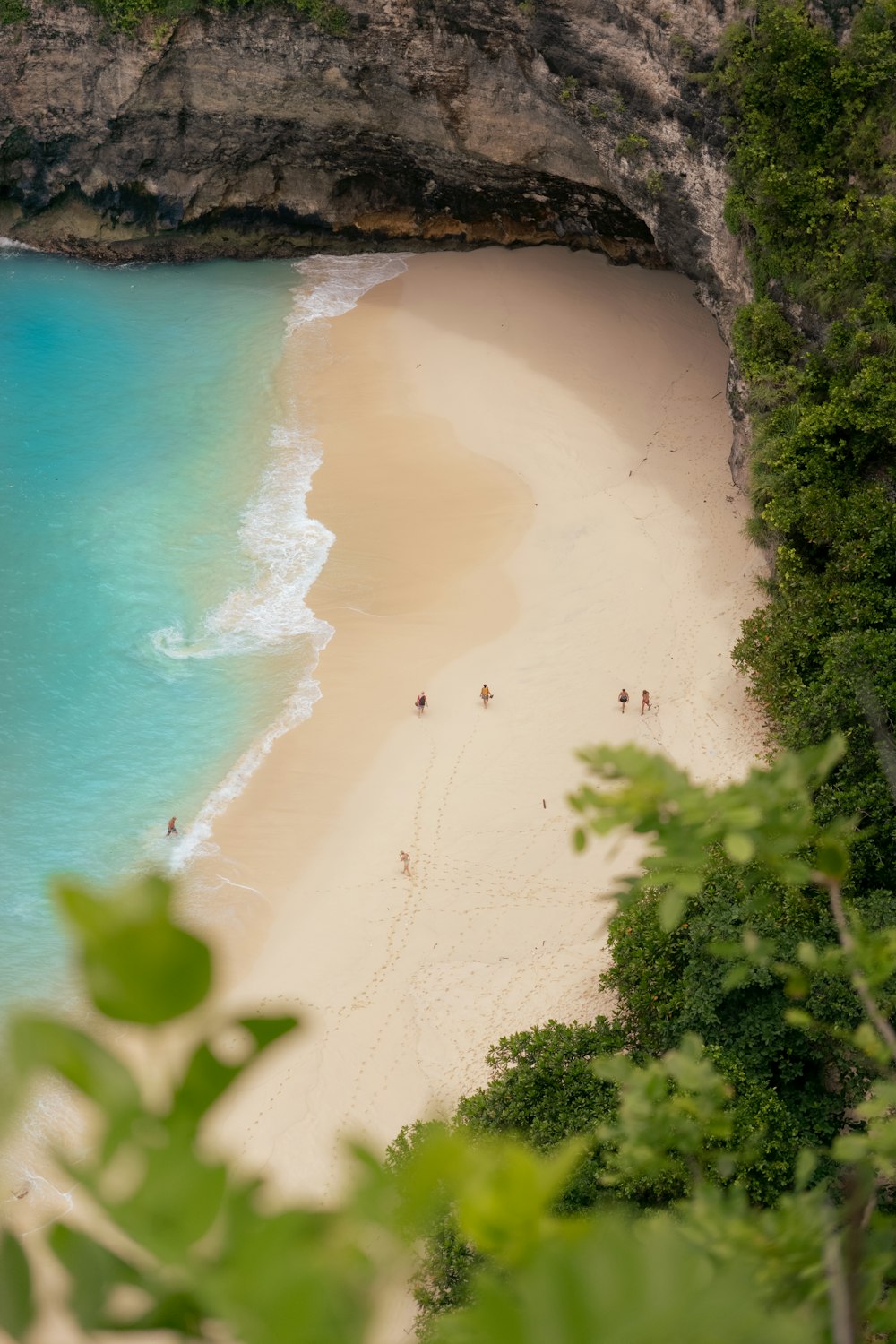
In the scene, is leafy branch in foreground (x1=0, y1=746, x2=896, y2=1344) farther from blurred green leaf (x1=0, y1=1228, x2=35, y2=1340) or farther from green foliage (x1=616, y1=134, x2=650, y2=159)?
green foliage (x1=616, y1=134, x2=650, y2=159)

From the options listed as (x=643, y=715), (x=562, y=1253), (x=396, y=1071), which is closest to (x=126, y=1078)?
(x=562, y=1253)

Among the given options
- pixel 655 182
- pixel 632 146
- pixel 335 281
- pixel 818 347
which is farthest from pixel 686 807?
pixel 335 281

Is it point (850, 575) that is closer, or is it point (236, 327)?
point (850, 575)

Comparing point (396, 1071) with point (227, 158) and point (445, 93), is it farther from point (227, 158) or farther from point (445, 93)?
point (227, 158)

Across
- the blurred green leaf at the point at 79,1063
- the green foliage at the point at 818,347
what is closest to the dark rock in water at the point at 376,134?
the green foliage at the point at 818,347

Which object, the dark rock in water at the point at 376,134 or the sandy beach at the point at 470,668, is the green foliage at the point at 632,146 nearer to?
the dark rock in water at the point at 376,134

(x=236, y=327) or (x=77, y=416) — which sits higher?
(x=236, y=327)
